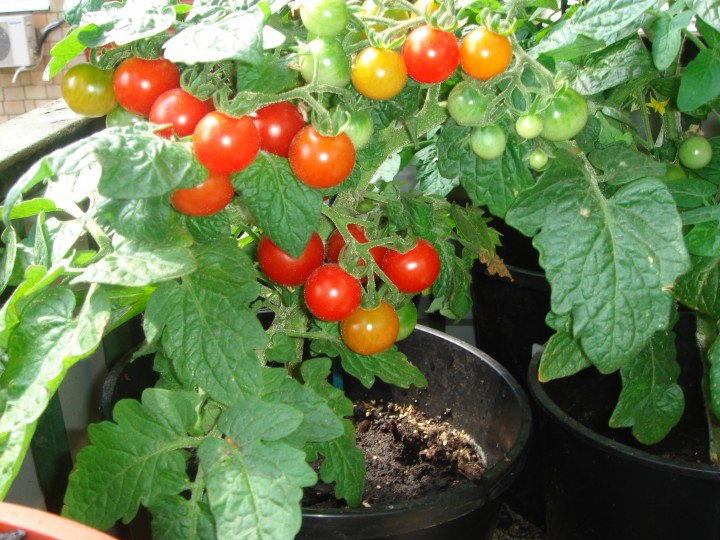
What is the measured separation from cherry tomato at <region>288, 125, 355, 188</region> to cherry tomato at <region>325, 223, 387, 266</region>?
0.61 ft

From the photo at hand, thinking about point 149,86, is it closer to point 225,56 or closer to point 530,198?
point 225,56

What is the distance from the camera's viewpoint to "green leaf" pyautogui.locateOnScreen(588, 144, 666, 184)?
662mm

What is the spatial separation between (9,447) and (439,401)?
61 cm

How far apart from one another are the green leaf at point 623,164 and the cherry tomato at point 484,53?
0.55 ft

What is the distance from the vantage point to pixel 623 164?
67 cm

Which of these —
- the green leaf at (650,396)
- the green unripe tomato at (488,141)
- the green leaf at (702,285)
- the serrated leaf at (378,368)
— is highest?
the green unripe tomato at (488,141)

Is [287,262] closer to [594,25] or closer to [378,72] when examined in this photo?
[378,72]

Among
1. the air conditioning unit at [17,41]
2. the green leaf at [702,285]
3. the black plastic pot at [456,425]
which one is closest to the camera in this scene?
the black plastic pot at [456,425]

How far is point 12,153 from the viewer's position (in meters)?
0.80

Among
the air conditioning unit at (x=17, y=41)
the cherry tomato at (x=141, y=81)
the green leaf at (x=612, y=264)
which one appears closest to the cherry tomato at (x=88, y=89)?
the cherry tomato at (x=141, y=81)

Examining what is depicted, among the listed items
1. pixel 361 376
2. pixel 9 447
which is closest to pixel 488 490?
pixel 361 376

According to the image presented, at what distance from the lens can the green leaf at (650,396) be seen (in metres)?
0.87

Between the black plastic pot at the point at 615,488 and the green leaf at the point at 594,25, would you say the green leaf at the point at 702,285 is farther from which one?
the green leaf at the point at 594,25

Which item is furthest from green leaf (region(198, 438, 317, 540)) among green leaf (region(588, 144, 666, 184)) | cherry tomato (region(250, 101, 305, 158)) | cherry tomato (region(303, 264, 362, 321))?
green leaf (region(588, 144, 666, 184))
